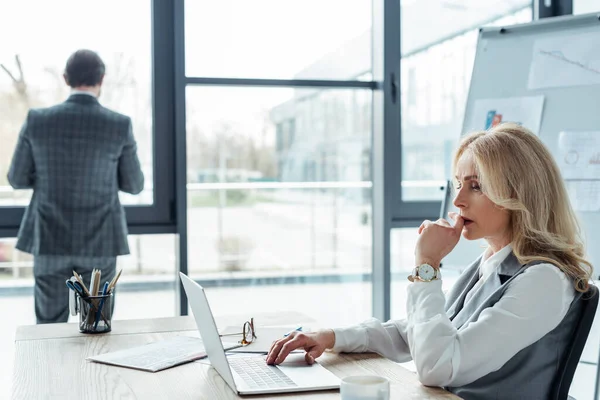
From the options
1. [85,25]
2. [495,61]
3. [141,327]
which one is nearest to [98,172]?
[85,25]

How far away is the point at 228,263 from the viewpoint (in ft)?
11.6

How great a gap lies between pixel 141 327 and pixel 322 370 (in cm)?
66

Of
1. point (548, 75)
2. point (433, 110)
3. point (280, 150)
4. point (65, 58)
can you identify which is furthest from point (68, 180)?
point (548, 75)

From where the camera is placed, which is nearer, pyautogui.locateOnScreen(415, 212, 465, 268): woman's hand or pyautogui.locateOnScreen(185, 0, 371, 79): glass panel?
pyautogui.locateOnScreen(415, 212, 465, 268): woman's hand

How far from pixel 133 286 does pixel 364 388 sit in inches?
99.0

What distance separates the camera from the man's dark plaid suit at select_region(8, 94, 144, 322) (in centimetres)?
299

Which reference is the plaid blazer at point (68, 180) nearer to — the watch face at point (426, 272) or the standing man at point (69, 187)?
the standing man at point (69, 187)

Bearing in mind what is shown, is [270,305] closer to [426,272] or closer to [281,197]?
[281,197]

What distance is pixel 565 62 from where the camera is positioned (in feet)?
10.0

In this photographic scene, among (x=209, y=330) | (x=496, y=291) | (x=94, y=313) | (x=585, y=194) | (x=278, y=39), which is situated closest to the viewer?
(x=209, y=330)

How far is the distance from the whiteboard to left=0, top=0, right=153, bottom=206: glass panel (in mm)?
1467

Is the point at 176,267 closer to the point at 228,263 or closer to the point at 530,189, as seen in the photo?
the point at 228,263

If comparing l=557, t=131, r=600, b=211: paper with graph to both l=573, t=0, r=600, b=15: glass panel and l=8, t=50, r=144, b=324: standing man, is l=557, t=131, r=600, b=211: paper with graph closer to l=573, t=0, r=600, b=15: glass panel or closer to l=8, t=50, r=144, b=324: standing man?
l=573, t=0, r=600, b=15: glass panel

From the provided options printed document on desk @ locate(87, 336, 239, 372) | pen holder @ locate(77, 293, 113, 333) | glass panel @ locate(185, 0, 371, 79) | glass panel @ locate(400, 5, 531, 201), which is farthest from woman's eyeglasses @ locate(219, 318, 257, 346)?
glass panel @ locate(400, 5, 531, 201)
